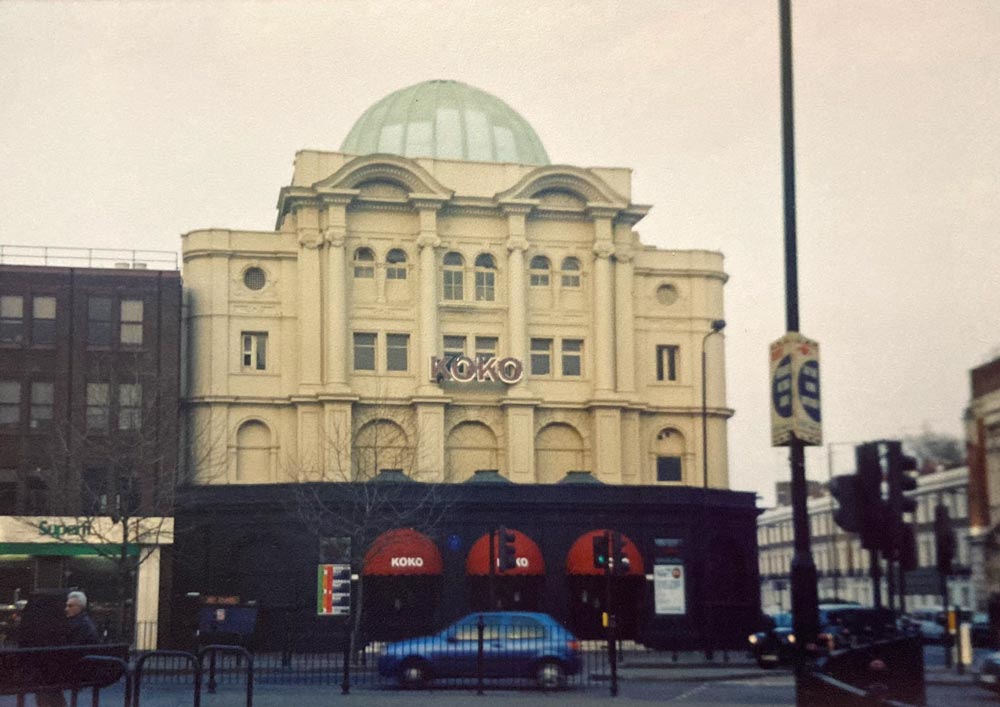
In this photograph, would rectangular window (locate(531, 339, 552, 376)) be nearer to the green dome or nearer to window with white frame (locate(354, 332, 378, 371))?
window with white frame (locate(354, 332, 378, 371))

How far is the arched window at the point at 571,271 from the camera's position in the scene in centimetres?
6769

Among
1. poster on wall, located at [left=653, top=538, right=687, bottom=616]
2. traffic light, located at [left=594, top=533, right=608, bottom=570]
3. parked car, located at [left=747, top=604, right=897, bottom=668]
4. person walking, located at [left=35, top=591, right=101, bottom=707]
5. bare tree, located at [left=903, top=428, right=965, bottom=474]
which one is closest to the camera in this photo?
bare tree, located at [left=903, top=428, right=965, bottom=474]

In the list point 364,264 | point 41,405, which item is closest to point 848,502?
point 41,405

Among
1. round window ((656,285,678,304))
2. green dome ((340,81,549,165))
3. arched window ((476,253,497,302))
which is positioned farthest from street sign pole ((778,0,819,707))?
green dome ((340,81,549,165))

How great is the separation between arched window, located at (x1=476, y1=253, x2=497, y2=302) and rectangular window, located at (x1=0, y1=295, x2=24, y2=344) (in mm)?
19354

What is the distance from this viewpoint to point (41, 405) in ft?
198

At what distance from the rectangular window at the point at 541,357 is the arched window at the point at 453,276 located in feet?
13.1

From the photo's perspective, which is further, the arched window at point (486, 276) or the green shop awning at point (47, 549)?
the arched window at point (486, 276)

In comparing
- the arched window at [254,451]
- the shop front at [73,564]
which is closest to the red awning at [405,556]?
the shop front at [73,564]

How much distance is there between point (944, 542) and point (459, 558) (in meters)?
47.5

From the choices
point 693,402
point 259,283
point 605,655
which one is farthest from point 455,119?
point 605,655

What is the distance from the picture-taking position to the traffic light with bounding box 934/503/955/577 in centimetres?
1095

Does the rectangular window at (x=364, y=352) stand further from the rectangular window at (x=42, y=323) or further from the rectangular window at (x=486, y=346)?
the rectangular window at (x=42, y=323)

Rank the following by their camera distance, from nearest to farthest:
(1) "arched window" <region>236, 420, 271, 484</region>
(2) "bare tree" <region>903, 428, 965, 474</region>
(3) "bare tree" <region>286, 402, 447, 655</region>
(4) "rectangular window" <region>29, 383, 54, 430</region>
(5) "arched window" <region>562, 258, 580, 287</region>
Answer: (2) "bare tree" <region>903, 428, 965, 474</region>, (3) "bare tree" <region>286, 402, 447, 655</region>, (4) "rectangular window" <region>29, 383, 54, 430</region>, (1) "arched window" <region>236, 420, 271, 484</region>, (5) "arched window" <region>562, 258, 580, 287</region>
